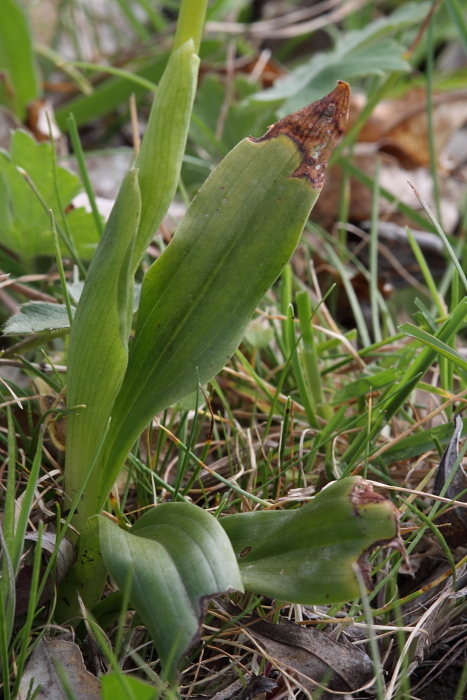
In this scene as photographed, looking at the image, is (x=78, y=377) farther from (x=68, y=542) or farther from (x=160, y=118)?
(x=160, y=118)

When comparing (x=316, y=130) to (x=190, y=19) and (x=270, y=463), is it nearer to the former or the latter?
(x=190, y=19)

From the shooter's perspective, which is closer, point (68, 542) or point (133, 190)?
point (133, 190)

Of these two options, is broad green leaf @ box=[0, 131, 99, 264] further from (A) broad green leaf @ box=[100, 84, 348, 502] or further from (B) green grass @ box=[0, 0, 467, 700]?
(A) broad green leaf @ box=[100, 84, 348, 502]

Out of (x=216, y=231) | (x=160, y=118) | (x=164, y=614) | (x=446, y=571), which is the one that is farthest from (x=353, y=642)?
(x=160, y=118)

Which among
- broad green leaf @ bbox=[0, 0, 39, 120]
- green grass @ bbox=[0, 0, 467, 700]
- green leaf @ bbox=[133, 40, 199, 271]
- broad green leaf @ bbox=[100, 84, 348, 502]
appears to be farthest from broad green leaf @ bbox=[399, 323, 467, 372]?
broad green leaf @ bbox=[0, 0, 39, 120]

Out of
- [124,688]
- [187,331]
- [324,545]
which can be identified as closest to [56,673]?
[124,688]

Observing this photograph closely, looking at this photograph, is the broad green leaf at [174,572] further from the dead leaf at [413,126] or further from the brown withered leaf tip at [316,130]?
the dead leaf at [413,126]
